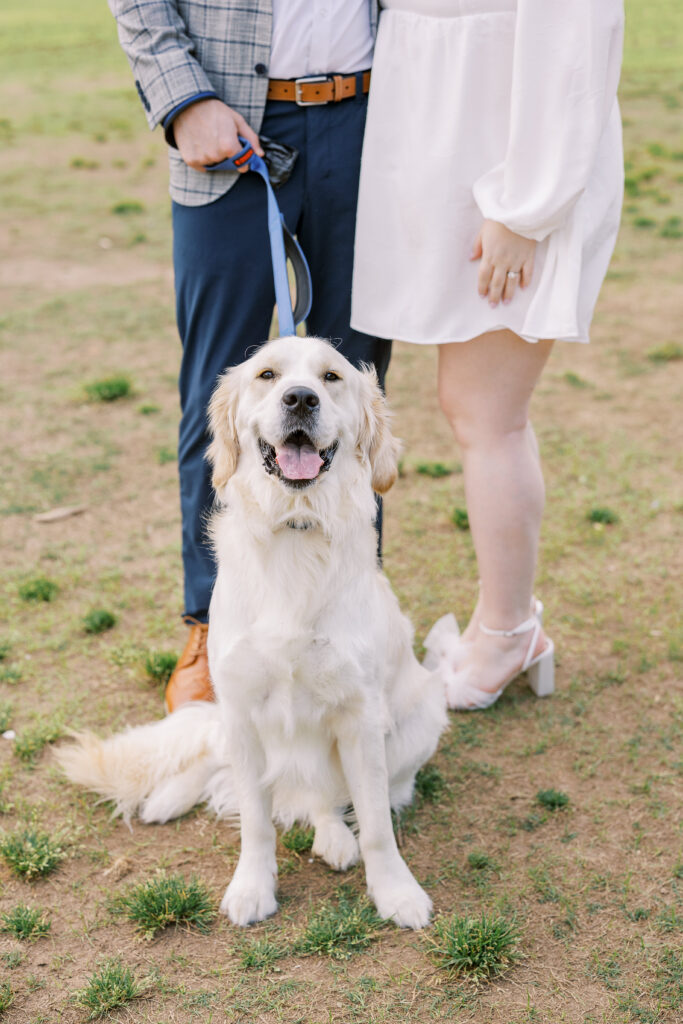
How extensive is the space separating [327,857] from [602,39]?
211 centimetres

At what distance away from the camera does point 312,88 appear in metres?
2.61

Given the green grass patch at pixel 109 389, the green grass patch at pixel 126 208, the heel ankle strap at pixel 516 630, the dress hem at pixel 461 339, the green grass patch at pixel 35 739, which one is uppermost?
the dress hem at pixel 461 339

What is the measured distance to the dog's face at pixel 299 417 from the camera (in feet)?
7.15

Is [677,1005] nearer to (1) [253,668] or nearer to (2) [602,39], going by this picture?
(1) [253,668]

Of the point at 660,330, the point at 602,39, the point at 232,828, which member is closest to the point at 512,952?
the point at 232,828

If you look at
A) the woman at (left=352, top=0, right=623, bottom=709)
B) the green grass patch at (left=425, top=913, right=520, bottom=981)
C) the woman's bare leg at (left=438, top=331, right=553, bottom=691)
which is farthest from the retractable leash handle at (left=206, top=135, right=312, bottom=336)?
the green grass patch at (left=425, top=913, right=520, bottom=981)

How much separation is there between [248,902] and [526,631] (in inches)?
47.7

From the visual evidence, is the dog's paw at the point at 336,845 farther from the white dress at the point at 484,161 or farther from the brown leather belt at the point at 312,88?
the brown leather belt at the point at 312,88

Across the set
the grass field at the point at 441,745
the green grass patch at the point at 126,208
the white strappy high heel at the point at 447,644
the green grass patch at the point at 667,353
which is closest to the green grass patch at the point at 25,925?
the grass field at the point at 441,745

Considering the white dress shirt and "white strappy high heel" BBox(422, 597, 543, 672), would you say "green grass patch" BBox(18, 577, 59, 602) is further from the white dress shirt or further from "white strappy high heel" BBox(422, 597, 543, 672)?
the white dress shirt

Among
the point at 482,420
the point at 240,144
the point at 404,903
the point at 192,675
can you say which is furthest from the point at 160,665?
the point at 240,144

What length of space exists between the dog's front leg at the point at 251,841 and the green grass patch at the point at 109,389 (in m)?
3.33

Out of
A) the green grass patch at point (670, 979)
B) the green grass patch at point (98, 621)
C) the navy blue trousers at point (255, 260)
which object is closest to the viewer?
the green grass patch at point (670, 979)

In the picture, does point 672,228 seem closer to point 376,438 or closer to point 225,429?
point 376,438
